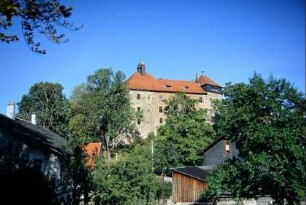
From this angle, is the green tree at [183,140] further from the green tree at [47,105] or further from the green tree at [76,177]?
the green tree at [76,177]

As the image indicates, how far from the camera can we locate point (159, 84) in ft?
252

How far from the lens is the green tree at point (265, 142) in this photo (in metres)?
17.0

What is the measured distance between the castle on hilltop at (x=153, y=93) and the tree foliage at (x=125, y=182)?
130 ft

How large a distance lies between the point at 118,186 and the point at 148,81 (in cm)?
5112

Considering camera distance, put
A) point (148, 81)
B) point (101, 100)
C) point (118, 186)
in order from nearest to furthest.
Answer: point (118, 186), point (101, 100), point (148, 81)

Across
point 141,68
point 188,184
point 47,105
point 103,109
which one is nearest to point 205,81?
point 141,68

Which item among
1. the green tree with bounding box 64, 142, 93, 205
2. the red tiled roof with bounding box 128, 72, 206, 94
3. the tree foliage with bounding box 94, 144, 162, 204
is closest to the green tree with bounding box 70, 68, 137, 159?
the red tiled roof with bounding box 128, 72, 206, 94

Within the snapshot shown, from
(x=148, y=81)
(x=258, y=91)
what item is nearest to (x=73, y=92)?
(x=148, y=81)

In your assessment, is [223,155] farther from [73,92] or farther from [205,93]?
[205,93]

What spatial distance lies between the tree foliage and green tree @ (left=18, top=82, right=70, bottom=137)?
3351 cm

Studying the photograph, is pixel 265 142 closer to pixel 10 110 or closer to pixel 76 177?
pixel 76 177

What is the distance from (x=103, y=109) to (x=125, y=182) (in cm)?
2959

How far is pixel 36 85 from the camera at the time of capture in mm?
59781

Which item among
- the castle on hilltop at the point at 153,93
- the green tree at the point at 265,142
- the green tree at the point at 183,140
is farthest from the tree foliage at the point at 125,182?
the castle on hilltop at the point at 153,93
